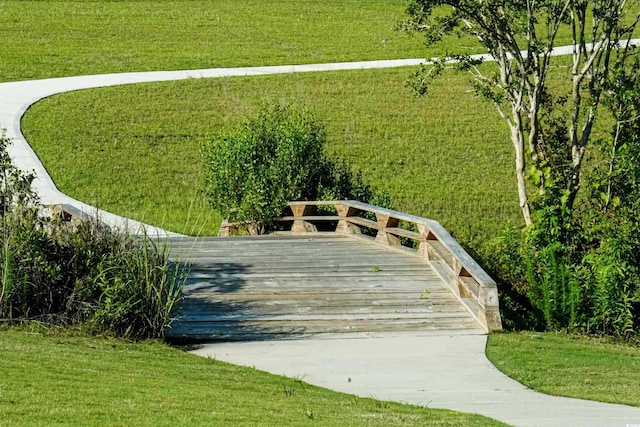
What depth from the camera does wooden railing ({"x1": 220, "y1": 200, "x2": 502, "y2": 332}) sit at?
1495cm

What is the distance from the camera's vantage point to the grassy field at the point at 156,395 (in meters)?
9.22

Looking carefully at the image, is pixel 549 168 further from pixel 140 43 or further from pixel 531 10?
pixel 140 43

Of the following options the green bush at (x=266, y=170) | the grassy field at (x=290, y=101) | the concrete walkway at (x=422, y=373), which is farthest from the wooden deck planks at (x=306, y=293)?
the grassy field at (x=290, y=101)

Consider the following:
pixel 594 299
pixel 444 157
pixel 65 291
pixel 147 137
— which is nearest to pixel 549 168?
pixel 594 299

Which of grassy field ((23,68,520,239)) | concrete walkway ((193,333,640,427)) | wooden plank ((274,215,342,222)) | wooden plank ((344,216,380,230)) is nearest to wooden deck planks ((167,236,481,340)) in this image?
wooden plank ((344,216,380,230))

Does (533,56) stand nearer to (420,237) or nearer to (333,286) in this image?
(420,237)

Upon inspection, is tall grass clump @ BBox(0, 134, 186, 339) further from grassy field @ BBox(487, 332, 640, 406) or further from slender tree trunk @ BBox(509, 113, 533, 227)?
slender tree trunk @ BBox(509, 113, 533, 227)

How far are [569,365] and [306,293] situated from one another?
4409mm

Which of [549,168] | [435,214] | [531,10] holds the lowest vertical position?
[435,214]

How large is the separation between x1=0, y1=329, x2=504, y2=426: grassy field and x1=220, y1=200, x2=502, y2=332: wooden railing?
3671mm

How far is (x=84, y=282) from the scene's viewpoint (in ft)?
47.0

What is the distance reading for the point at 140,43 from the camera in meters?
46.6

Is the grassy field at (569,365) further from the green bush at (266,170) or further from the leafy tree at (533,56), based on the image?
the green bush at (266,170)

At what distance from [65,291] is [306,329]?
10.1 feet
